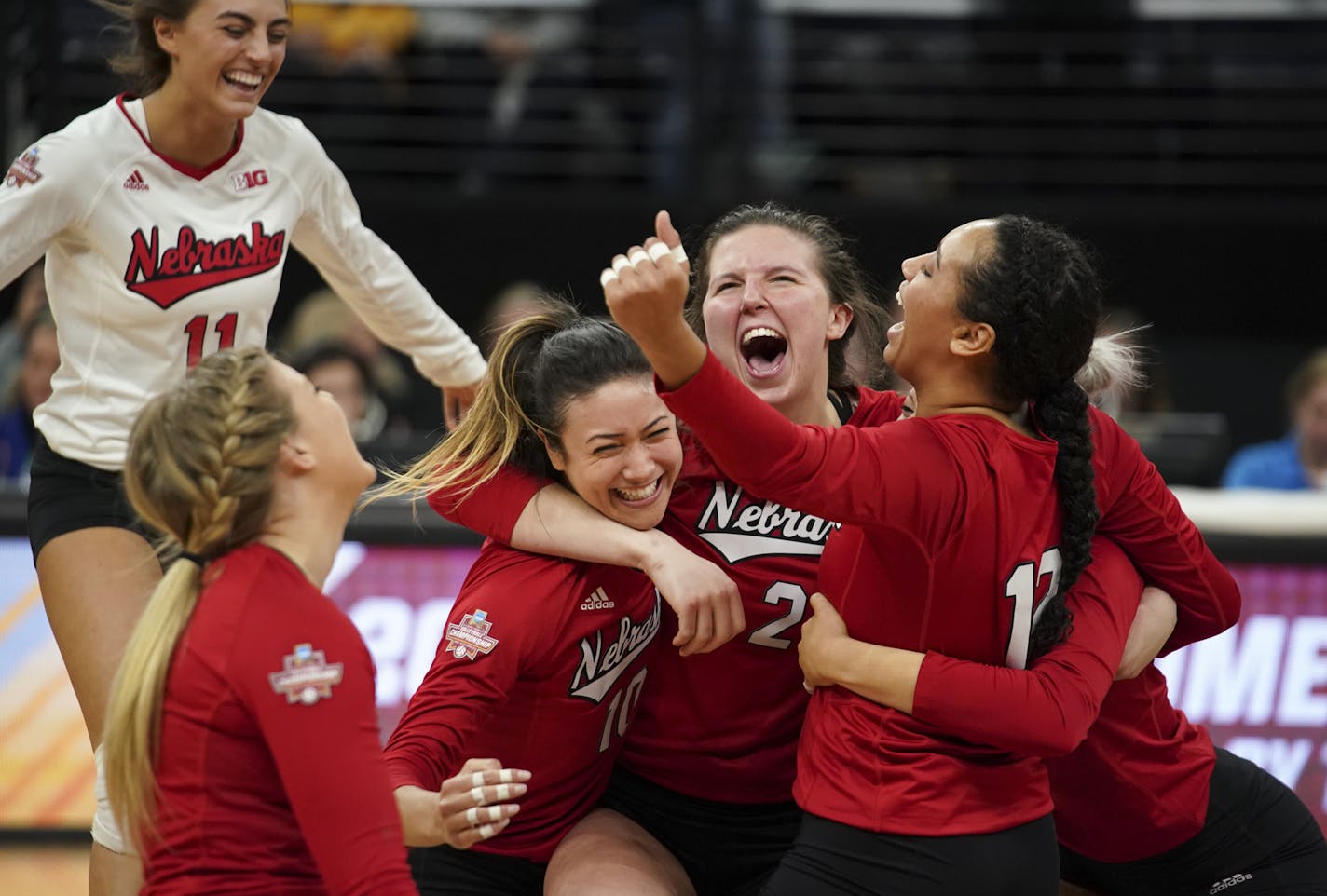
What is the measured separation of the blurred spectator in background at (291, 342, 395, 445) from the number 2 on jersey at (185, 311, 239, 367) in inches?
106

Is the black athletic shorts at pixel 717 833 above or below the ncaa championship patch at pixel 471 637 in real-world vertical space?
below

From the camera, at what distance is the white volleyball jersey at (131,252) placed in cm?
295

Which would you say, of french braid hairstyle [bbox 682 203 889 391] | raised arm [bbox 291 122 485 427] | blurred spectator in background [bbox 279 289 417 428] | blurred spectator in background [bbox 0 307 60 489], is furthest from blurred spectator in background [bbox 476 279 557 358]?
french braid hairstyle [bbox 682 203 889 391]

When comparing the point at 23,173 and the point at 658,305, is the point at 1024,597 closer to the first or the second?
the point at 658,305

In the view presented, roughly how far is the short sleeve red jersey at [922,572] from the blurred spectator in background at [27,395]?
4.24 metres

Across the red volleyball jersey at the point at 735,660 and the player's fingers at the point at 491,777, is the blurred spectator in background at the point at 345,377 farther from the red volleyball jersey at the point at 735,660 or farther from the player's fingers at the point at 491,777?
the player's fingers at the point at 491,777

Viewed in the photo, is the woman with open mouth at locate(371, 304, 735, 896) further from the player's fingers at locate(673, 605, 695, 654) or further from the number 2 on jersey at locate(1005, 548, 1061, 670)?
the number 2 on jersey at locate(1005, 548, 1061, 670)

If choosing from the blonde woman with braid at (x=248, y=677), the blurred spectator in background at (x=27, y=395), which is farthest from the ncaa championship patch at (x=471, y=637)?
the blurred spectator in background at (x=27, y=395)

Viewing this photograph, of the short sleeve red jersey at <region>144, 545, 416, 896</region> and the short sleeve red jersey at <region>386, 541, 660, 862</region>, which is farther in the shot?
the short sleeve red jersey at <region>386, 541, 660, 862</region>

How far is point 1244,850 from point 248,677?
1781 mm

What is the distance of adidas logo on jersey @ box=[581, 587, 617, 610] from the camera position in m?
2.74

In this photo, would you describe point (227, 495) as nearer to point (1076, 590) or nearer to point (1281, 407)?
point (1076, 590)

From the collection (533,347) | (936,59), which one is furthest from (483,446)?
(936,59)

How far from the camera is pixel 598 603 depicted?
2.75 m
